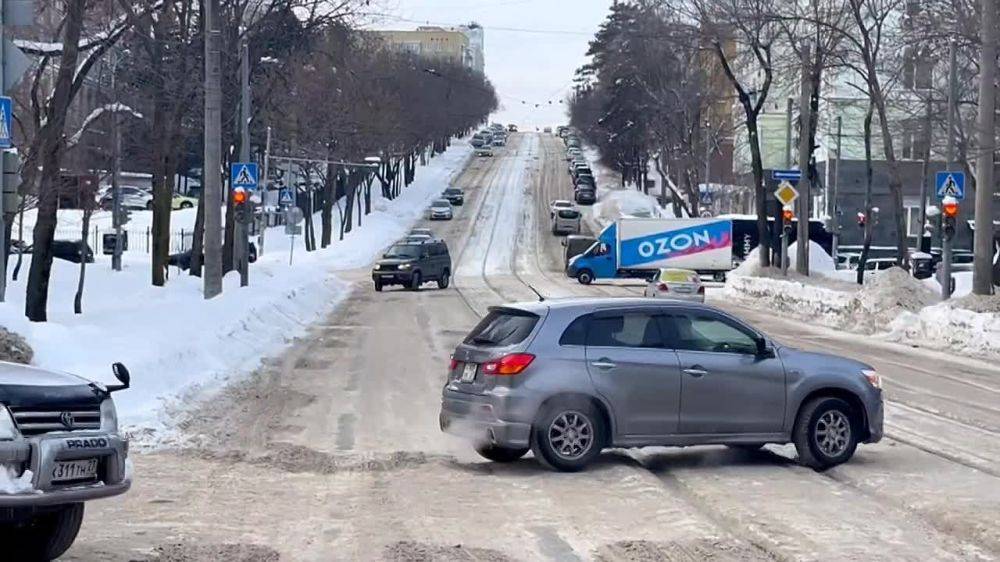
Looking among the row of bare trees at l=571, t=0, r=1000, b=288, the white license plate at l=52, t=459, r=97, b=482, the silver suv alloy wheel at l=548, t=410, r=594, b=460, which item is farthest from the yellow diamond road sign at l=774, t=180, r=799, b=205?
the white license plate at l=52, t=459, r=97, b=482

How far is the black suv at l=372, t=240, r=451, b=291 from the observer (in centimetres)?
5112

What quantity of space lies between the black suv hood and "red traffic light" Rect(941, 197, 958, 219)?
26.6 metres

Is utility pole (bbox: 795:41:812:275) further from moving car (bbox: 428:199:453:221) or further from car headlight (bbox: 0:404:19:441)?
moving car (bbox: 428:199:453:221)

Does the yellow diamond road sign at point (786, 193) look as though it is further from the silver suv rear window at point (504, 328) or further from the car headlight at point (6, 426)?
the car headlight at point (6, 426)

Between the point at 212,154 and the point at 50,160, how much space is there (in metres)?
3.80

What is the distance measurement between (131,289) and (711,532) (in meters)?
38.1

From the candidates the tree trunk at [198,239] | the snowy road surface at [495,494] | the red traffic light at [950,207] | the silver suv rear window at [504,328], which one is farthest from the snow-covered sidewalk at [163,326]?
the red traffic light at [950,207]

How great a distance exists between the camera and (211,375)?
1991 cm

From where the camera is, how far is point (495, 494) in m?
11.4

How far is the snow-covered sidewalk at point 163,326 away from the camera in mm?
16609

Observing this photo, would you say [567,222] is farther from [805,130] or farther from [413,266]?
[805,130]

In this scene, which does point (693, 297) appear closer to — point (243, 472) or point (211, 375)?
point (211, 375)

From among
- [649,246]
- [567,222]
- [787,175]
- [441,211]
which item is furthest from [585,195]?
[787,175]

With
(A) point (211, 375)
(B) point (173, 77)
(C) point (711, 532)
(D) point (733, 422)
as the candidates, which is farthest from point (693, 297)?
(C) point (711, 532)
